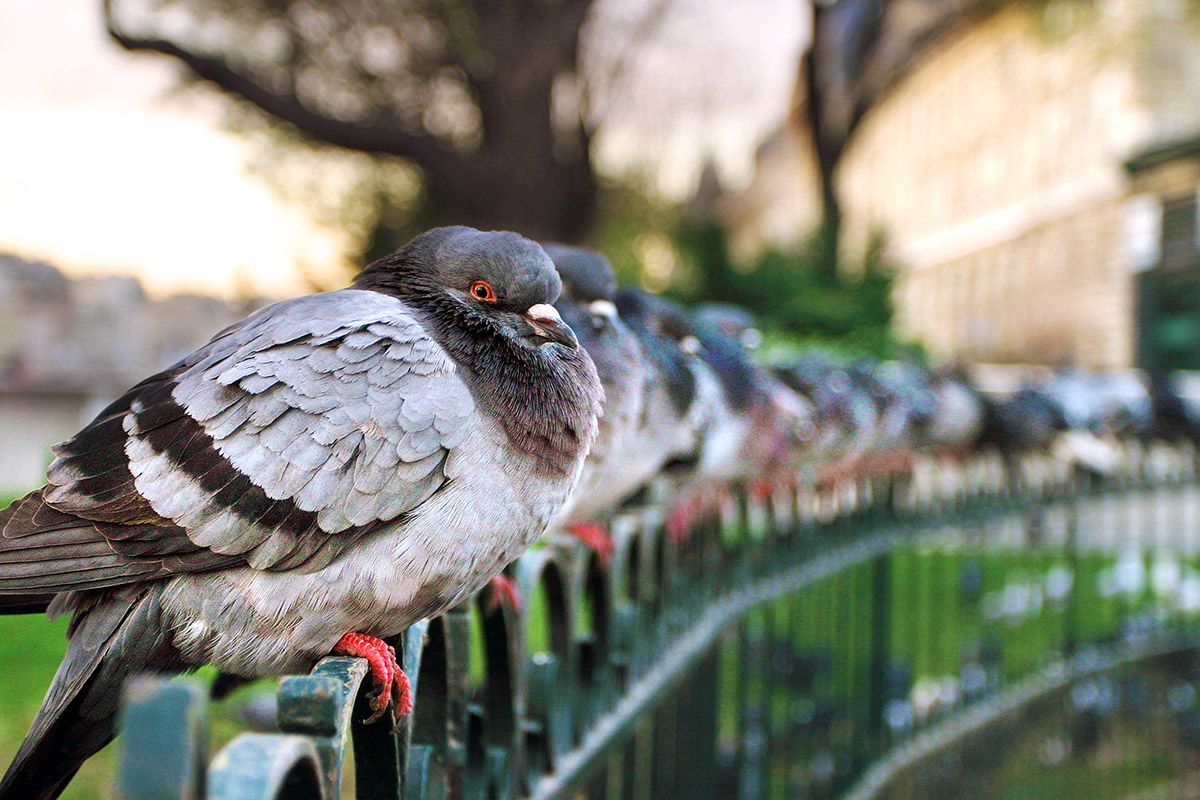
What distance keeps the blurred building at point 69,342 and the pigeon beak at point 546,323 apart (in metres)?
8.86

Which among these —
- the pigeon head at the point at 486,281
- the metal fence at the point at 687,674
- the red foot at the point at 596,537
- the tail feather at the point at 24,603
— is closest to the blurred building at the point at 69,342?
the metal fence at the point at 687,674

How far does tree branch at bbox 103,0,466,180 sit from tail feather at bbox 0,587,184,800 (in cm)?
710

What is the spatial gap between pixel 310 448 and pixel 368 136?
7287mm

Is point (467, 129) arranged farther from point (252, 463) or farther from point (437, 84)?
point (252, 463)

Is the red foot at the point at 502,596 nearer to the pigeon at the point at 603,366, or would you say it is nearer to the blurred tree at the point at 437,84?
the pigeon at the point at 603,366

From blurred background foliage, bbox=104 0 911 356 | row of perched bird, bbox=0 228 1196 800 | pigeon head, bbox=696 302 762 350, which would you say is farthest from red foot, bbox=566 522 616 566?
blurred background foliage, bbox=104 0 911 356

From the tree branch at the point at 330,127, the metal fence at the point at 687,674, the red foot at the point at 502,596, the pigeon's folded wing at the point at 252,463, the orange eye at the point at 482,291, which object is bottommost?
the metal fence at the point at 687,674

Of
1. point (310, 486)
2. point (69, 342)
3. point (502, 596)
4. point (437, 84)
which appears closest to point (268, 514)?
point (310, 486)

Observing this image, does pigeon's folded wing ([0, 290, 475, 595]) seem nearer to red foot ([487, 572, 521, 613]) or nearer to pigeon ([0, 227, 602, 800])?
pigeon ([0, 227, 602, 800])

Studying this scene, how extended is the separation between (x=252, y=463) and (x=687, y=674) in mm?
1469

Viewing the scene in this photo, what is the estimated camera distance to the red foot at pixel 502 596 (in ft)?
4.84

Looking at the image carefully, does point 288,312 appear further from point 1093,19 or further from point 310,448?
point 1093,19

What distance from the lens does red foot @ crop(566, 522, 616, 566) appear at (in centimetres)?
187

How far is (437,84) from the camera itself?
375 inches
